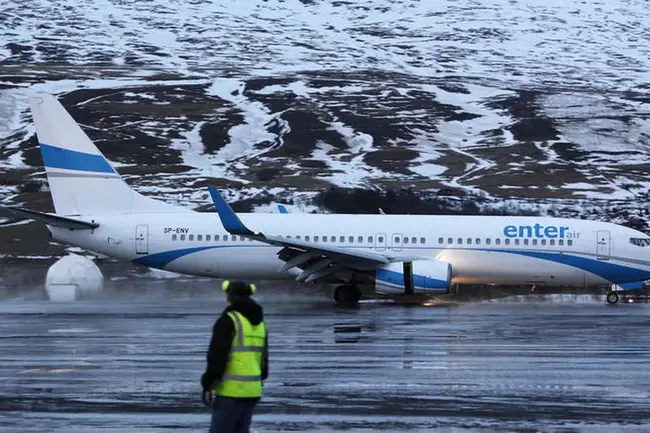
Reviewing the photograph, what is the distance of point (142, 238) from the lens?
3647 cm

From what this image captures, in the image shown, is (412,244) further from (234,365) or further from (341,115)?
(341,115)

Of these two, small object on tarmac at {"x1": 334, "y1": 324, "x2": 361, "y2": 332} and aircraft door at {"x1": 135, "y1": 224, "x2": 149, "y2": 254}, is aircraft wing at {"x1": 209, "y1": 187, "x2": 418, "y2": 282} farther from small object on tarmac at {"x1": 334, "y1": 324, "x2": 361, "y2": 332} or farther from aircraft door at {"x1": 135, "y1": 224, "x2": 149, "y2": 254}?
small object on tarmac at {"x1": 334, "y1": 324, "x2": 361, "y2": 332}

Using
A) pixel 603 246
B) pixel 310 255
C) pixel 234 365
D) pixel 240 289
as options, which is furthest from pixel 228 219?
pixel 234 365

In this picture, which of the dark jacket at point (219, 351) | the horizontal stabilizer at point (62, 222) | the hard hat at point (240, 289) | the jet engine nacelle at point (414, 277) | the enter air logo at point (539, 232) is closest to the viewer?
the dark jacket at point (219, 351)

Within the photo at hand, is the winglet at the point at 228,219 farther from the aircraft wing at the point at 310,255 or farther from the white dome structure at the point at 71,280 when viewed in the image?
the white dome structure at the point at 71,280

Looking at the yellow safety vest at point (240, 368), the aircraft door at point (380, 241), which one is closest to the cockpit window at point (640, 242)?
the aircraft door at point (380, 241)

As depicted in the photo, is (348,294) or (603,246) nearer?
(348,294)

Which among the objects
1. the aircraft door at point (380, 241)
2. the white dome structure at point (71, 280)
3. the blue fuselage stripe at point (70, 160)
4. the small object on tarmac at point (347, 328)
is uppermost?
the blue fuselage stripe at point (70, 160)

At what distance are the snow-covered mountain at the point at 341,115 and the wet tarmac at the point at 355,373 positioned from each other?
40.2 m

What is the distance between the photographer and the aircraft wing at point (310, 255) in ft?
109

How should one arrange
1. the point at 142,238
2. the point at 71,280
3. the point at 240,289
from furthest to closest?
1. the point at 71,280
2. the point at 142,238
3. the point at 240,289

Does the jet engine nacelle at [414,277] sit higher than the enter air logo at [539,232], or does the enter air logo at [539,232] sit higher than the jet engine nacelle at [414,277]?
the enter air logo at [539,232]

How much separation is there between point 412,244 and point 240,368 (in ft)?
85.5

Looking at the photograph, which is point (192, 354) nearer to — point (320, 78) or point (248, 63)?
point (320, 78)
